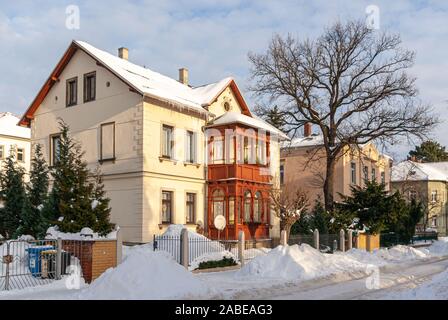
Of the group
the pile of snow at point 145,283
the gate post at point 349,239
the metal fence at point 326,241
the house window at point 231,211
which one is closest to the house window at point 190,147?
the house window at point 231,211

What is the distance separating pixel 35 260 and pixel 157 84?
15608mm

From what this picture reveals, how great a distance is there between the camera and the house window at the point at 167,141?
27305 mm

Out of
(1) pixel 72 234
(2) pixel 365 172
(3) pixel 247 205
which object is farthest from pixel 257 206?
(2) pixel 365 172

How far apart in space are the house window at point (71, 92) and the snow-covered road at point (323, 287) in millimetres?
15288

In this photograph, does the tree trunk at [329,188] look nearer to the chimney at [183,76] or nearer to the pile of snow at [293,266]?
the chimney at [183,76]

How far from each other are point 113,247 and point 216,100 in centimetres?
1628

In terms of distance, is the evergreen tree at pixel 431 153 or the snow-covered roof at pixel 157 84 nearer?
the snow-covered roof at pixel 157 84

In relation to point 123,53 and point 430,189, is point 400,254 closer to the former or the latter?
point 123,53

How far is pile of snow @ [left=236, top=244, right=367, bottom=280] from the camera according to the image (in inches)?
671

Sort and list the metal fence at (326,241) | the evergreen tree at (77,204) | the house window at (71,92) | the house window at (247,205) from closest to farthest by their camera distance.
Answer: the evergreen tree at (77,204), the metal fence at (326,241), the house window at (71,92), the house window at (247,205)

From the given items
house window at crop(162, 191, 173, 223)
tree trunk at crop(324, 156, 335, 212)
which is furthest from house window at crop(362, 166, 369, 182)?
house window at crop(162, 191, 173, 223)

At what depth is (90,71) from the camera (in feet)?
93.5

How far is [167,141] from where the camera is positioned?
27.7 metres
